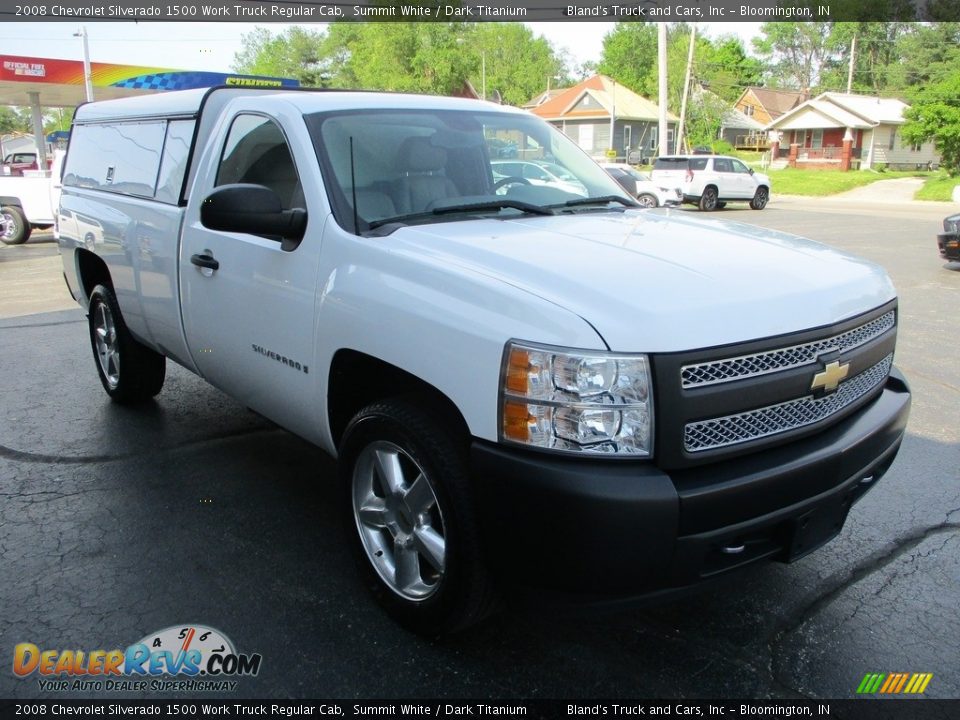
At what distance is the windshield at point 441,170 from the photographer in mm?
3268

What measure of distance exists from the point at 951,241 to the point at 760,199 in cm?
1664

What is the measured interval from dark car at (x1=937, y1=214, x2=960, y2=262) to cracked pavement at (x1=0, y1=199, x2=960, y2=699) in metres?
7.80

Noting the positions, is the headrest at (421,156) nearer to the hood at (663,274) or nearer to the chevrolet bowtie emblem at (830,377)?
the hood at (663,274)

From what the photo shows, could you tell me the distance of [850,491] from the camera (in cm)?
271

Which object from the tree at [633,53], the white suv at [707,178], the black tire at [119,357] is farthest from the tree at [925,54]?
the black tire at [119,357]

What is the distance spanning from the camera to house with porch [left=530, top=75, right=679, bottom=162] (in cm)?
6247

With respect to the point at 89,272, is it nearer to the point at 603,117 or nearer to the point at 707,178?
the point at 707,178

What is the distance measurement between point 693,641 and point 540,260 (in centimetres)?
150

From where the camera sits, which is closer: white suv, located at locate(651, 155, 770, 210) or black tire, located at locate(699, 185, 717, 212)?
white suv, located at locate(651, 155, 770, 210)

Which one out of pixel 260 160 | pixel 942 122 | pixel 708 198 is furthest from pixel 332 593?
pixel 942 122

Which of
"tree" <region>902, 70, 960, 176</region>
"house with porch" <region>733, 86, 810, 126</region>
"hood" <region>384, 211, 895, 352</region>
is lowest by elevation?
"hood" <region>384, 211, 895, 352</region>

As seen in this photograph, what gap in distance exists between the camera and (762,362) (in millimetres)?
2418

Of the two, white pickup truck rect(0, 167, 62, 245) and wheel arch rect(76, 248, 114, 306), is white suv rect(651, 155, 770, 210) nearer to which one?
white pickup truck rect(0, 167, 62, 245)

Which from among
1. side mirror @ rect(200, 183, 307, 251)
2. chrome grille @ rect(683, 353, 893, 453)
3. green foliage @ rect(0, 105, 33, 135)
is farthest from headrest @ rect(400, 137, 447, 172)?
green foliage @ rect(0, 105, 33, 135)
